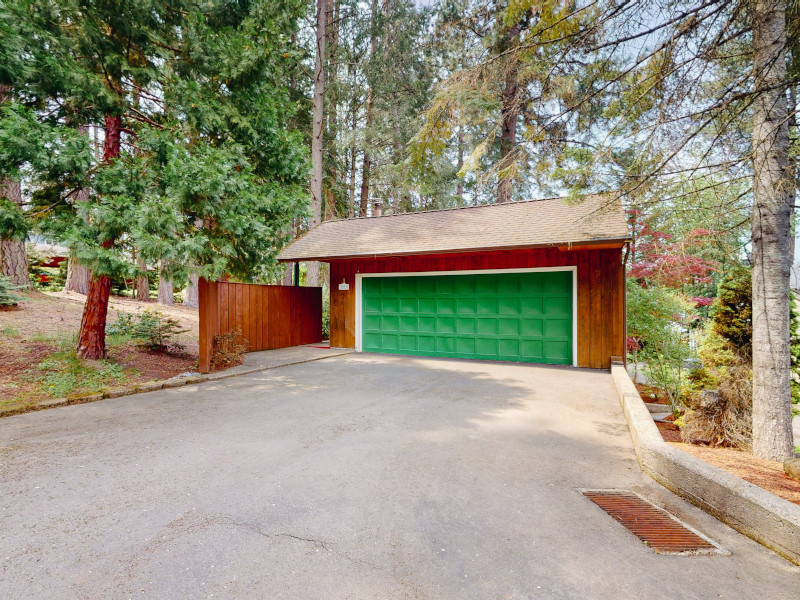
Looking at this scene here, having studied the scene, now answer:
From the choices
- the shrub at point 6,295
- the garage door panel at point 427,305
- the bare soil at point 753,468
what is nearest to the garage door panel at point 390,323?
the garage door panel at point 427,305

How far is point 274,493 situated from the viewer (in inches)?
108

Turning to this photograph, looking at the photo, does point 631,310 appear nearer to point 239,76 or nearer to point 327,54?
point 239,76

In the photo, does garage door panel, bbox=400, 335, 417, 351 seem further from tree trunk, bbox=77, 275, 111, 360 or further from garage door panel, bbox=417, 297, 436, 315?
tree trunk, bbox=77, 275, 111, 360

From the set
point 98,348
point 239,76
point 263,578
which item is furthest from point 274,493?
point 239,76

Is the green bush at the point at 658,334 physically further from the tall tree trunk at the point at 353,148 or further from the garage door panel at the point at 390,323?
the tall tree trunk at the point at 353,148

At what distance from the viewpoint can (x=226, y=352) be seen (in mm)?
7426

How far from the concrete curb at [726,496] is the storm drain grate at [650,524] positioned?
1.00 ft

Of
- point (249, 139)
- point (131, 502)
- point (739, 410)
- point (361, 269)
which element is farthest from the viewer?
point (361, 269)

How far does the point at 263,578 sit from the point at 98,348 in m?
6.58

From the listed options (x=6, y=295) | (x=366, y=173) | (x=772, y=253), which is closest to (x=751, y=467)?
(x=772, y=253)

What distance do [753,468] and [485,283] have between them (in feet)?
19.8

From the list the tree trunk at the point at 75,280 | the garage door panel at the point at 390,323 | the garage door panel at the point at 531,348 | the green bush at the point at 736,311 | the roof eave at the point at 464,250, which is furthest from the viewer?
the tree trunk at the point at 75,280

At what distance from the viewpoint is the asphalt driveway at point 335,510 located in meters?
1.88

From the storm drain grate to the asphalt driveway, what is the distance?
0.08 meters
